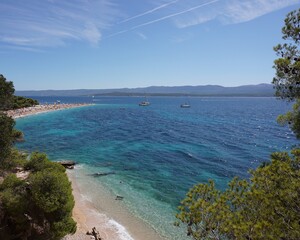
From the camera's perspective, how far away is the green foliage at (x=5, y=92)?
22.7 metres

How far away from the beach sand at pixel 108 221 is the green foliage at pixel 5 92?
12447 millimetres

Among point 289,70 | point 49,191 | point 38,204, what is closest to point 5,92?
point 49,191

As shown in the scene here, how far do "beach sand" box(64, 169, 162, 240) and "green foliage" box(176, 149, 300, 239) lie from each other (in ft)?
47.7

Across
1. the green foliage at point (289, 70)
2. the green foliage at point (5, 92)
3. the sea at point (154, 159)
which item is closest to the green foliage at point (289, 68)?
the green foliage at point (289, 70)

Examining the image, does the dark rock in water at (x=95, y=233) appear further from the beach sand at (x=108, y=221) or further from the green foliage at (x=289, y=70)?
the green foliage at (x=289, y=70)

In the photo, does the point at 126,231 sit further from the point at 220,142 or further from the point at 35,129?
the point at 35,129

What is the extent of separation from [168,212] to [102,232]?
751 cm

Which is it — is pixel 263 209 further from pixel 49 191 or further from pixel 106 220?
pixel 106 220

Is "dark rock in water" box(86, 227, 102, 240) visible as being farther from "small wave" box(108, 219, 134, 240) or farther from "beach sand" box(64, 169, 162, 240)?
"small wave" box(108, 219, 134, 240)

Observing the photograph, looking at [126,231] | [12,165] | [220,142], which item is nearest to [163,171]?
[126,231]

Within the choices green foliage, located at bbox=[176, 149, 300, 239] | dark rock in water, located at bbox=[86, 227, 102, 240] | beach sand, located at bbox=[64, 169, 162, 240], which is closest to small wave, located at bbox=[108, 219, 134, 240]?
beach sand, located at bbox=[64, 169, 162, 240]

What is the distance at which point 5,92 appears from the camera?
2295 centimetres

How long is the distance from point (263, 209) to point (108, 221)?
64.9ft

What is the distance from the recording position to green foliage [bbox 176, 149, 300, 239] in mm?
8188
